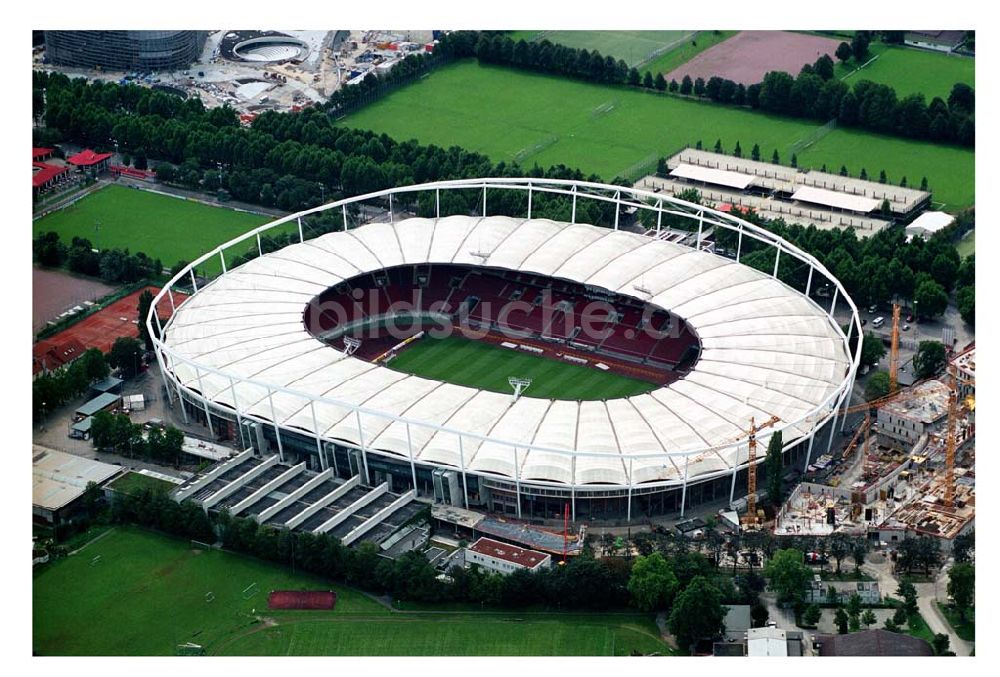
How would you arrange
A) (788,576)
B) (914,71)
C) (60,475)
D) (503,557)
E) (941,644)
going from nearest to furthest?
(941,644) → (788,576) → (503,557) → (60,475) → (914,71)

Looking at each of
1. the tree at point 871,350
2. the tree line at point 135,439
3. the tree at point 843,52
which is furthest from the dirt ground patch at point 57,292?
the tree at point 843,52

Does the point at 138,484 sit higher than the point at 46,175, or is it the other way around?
the point at 46,175

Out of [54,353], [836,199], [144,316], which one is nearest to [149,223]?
[144,316]

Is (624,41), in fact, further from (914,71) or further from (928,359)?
(928,359)

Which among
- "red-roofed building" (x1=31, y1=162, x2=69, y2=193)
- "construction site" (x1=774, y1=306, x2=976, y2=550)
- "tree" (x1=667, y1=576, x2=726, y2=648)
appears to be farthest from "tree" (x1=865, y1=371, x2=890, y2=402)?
"red-roofed building" (x1=31, y1=162, x2=69, y2=193)

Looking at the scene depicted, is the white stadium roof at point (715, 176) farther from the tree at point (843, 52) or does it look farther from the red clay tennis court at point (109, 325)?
the red clay tennis court at point (109, 325)

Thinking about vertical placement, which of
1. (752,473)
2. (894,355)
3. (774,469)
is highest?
(894,355)

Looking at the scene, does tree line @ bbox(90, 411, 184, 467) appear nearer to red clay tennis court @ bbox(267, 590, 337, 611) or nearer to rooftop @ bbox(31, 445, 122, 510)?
rooftop @ bbox(31, 445, 122, 510)
